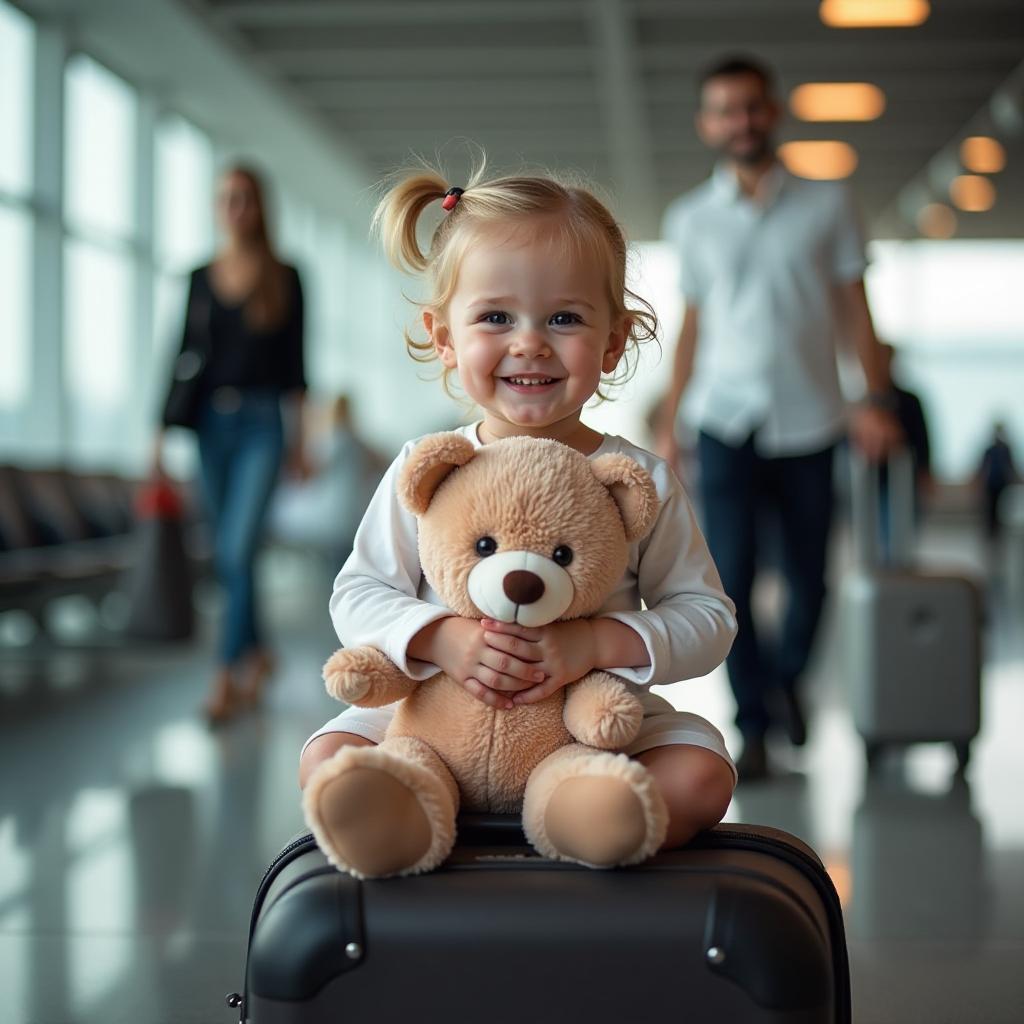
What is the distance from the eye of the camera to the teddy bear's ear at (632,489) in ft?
5.13

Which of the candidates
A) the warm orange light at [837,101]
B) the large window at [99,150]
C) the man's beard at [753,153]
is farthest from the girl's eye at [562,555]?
the warm orange light at [837,101]

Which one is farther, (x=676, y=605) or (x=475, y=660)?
(x=676, y=605)

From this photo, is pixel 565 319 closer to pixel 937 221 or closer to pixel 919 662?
pixel 919 662

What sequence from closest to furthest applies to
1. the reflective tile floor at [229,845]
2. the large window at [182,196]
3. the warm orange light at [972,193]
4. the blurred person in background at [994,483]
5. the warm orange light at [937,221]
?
the reflective tile floor at [229,845] → the large window at [182,196] → the blurred person in background at [994,483] → the warm orange light at [972,193] → the warm orange light at [937,221]

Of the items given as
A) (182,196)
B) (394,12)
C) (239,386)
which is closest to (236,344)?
(239,386)

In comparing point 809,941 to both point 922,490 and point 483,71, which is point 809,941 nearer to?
point 922,490

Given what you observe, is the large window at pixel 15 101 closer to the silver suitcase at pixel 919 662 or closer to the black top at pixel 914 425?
the black top at pixel 914 425

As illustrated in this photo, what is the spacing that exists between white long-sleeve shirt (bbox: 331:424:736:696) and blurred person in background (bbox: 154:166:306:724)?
2.99 meters

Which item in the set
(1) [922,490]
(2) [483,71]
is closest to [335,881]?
(1) [922,490]

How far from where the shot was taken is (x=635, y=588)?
174 cm

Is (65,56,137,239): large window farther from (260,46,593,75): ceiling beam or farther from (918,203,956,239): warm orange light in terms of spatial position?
(918,203,956,239): warm orange light

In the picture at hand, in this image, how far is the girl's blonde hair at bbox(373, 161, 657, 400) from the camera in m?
1.66

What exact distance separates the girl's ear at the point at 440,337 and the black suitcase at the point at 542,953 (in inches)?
27.6

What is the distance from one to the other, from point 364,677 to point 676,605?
39 cm
